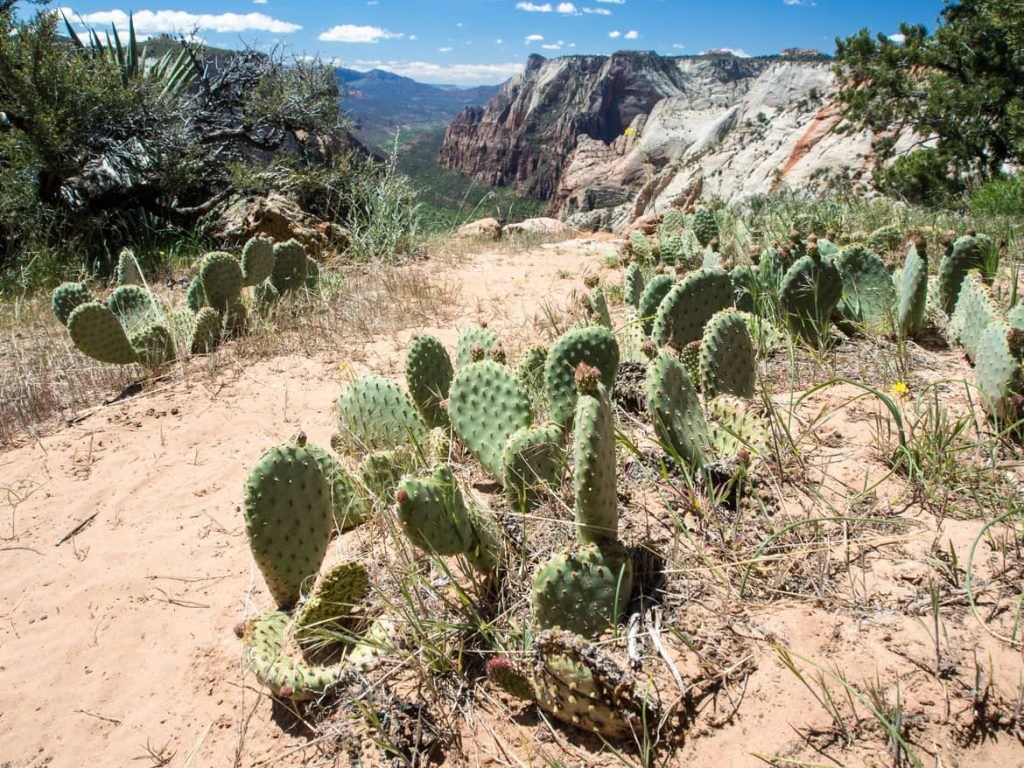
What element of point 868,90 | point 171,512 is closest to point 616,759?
point 171,512

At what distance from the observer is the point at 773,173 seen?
15.2m

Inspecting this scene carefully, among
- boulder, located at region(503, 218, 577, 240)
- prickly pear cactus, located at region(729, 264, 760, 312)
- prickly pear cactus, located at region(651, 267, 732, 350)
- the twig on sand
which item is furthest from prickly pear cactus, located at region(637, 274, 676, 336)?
boulder, located at region(503, 218, 577, 240)

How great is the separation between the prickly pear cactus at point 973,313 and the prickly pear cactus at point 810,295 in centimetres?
49

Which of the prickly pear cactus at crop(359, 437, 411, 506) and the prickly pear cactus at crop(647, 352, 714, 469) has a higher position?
the prickly pear cactus at crop(647, 352, 714, 469)

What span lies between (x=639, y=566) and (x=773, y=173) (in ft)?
50.0

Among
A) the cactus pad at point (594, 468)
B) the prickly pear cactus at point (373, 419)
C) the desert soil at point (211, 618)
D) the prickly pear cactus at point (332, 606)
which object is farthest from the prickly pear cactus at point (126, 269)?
the cactus pad at point (594, 468)

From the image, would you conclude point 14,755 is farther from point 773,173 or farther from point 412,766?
point 773,173

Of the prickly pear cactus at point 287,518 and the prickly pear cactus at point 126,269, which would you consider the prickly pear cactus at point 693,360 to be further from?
the prickly pear cactus at point 126,269

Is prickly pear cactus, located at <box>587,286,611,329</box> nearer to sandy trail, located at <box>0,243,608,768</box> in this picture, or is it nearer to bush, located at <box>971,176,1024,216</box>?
sandy trail, located at <box>0,243,608,768</box>

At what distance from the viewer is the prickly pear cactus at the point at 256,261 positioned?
4734 millimetres

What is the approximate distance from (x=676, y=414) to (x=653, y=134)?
3448 cm

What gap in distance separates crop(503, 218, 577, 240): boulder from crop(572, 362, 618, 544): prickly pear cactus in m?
8.24

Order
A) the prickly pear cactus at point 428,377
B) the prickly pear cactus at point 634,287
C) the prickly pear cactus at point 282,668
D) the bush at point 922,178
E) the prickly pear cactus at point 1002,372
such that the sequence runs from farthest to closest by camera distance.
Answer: the bush at point 922,178, the prickly pear cactus at point 634,287, the prickly pear cactus at point 428,377, the prickly pear cactus at point 1002,372, the prickly pear cactus at point 282,668

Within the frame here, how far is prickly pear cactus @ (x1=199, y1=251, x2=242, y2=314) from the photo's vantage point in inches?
178
